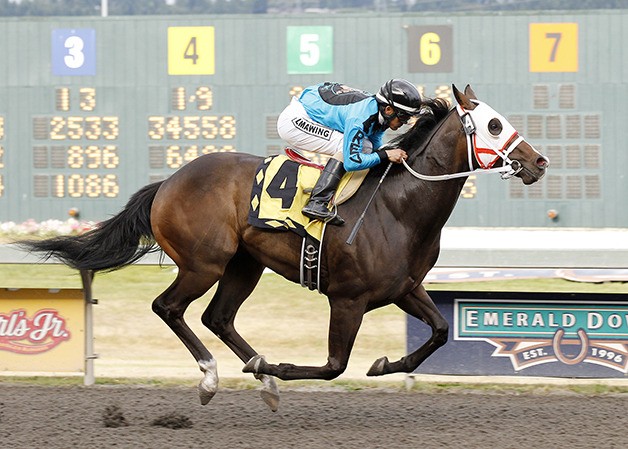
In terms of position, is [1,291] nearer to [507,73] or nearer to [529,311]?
[529,311]

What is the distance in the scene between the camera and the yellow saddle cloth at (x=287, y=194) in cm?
544

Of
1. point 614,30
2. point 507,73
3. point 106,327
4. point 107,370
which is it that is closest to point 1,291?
point 107,370

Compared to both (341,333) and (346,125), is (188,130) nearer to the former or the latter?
(346,125)

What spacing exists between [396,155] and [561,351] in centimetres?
226

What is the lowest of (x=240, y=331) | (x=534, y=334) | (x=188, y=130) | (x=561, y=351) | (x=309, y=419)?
(x=240, y=331)

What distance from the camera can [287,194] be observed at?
5.54 metres

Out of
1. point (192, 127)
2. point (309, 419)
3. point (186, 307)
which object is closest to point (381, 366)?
point (309, 419)

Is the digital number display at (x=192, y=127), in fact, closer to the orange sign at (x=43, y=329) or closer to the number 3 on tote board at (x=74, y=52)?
the number 3 on tote board at (x=74, y=52)

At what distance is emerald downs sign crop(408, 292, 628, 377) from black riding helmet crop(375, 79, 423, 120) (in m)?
1.87

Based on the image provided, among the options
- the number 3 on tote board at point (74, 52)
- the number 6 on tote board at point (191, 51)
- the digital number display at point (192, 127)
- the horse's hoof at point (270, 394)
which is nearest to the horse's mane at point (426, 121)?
the horse's hoof at point (270, 394)

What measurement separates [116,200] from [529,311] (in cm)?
798

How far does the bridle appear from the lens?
518cm

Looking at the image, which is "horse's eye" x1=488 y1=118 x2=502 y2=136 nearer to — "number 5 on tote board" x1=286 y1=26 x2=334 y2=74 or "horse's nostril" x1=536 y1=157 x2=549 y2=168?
"horse's nostril" x1=536 y1=157 x2=549 y2=168

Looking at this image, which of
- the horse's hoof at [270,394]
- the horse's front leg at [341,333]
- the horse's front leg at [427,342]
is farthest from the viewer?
the horse's hoof at [270,394]
